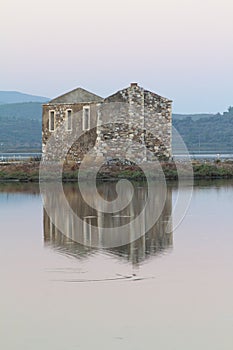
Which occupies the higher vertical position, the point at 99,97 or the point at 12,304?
the point at 99,97

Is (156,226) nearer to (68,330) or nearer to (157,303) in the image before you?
(157,303)

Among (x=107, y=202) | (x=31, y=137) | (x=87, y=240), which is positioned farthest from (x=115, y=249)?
(x=31, y=137)

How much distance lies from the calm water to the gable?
14855 millimetres

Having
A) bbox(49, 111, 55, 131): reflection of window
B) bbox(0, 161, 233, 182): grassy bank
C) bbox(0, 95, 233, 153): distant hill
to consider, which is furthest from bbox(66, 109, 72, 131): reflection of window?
bbox(0, 95, 233, 153): distant hill

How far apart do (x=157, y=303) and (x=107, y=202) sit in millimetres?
12526

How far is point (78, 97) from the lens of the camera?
3309cm

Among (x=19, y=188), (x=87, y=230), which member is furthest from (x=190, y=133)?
(x=87, y=230)

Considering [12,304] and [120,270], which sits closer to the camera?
[12,304]

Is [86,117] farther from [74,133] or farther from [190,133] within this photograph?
[190,133]

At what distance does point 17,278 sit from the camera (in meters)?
11.9

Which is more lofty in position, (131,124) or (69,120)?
(69,120)

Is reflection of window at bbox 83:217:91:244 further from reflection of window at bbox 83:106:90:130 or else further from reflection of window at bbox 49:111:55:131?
reflection of window at bbox 49:111:55:131

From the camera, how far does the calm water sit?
892 cm

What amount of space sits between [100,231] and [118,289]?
5494mm
